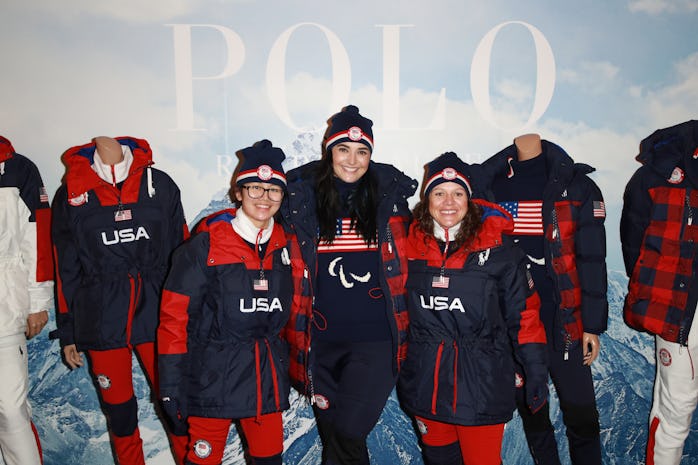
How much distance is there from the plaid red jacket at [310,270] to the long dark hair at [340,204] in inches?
1.1

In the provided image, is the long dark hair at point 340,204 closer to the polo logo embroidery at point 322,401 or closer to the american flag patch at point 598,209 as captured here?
the polo logo embroidery at point 322,401

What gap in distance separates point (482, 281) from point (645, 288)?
962 mm

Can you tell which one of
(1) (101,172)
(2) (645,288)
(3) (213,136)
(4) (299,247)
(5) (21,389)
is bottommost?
(5) (21,389)

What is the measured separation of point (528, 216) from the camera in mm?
2404

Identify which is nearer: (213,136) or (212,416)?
(212,416)

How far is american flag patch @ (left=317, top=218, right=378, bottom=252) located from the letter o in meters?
1.21

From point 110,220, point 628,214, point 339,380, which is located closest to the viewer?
point 339,380

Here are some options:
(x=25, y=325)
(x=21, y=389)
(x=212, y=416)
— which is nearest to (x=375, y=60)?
(x=212, y=416)

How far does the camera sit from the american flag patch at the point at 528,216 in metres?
2.38

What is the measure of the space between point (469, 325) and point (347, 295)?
483 mm

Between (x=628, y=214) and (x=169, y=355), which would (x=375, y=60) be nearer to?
(x=628, y=214)

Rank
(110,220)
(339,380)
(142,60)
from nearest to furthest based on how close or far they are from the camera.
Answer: (339,380)
(110,220)
(142,60)

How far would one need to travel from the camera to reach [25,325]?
2445 mm

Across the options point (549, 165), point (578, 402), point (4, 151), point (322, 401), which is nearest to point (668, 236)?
point (549, 165)
